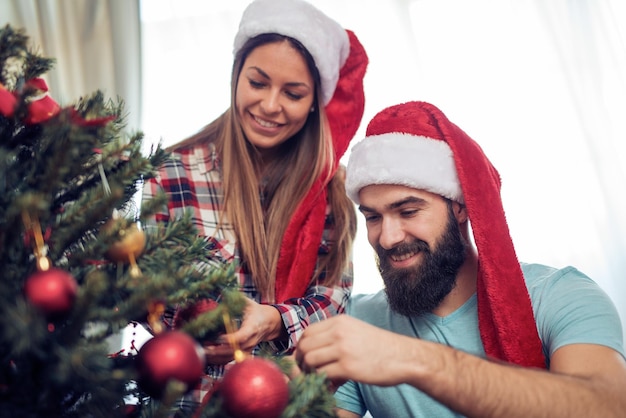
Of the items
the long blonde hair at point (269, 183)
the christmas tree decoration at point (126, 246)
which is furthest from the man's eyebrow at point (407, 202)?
the christmas tree decoration at point (126, 246)

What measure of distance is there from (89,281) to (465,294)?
3.37 ft

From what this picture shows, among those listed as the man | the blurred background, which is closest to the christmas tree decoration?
the man

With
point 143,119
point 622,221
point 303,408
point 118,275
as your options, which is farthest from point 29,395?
point 622,221

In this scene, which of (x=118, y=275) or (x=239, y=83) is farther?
(x=239, y=83)

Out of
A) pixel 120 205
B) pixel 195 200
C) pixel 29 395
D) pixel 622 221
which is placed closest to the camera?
pixel 29 395

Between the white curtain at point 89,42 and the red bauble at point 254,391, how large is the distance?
191 cm

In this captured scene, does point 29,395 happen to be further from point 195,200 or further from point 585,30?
point 585,30

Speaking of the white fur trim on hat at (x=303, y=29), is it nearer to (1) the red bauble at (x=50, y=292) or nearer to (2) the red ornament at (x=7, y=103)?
(2) the red ornament at (x=7, y=103)

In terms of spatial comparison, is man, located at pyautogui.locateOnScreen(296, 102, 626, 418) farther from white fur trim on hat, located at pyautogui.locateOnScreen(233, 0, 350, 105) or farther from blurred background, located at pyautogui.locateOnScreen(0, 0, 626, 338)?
blurred background, located at pyautogui.locateOnScreen(0, 0, 626, 338)

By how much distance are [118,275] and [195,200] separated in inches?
30.8

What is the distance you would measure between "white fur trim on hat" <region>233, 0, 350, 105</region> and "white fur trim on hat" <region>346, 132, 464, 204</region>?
0.22 meters

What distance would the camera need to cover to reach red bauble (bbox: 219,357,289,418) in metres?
0.52

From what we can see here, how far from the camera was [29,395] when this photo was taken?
0.51m

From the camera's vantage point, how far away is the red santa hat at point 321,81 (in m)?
1.35
